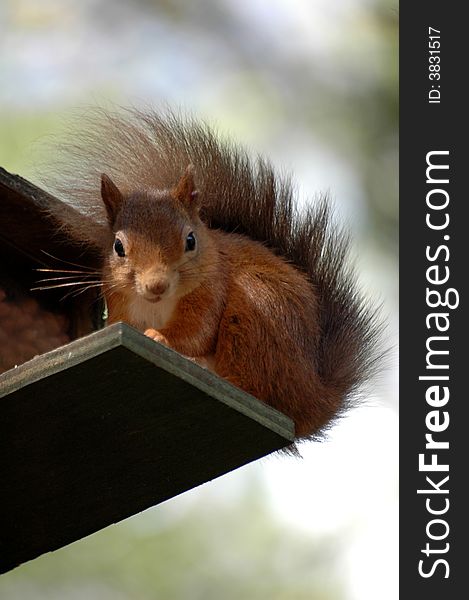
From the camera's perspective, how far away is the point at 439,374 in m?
4.09

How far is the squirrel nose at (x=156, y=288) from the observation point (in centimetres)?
264

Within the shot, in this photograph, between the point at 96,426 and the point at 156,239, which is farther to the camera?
the point at 156,239

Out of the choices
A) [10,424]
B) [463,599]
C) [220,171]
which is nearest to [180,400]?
[10,424]

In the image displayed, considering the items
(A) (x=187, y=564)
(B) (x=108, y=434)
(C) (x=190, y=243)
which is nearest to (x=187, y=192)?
(C) (x=190, y=243)

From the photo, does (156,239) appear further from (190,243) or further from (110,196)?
(110,196)

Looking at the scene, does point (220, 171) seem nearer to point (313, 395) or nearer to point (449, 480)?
point (313, 395)

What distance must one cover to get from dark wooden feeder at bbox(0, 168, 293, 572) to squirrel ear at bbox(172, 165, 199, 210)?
29cm

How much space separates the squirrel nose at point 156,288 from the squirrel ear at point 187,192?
322 millimetres

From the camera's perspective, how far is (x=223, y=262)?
2.94 metres

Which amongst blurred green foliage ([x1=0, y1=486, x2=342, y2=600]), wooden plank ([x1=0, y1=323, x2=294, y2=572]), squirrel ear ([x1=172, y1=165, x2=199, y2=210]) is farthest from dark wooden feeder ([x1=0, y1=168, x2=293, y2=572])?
blurred green foliage ([x1=0, y1=486, x2=342, y2=600])

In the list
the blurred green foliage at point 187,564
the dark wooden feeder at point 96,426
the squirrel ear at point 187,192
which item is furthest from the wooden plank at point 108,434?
the blurred green foliage at point 187,564

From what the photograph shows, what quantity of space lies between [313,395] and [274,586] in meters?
2.55

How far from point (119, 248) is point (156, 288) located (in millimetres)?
231

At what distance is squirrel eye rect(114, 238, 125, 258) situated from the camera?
9.29ft
